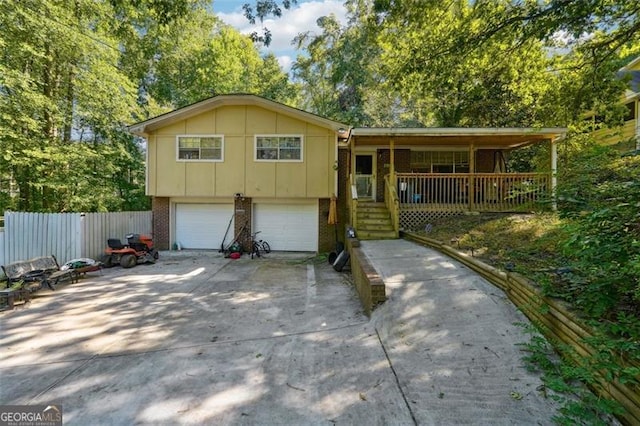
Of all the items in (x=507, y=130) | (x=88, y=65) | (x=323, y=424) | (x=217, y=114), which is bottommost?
(x=323, y=424)

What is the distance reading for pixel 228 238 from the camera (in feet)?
43.0

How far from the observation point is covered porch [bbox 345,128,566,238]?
1059cm

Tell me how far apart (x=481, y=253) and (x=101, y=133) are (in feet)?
58.7

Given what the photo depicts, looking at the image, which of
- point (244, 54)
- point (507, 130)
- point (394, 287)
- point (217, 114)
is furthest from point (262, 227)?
point (244, 54)

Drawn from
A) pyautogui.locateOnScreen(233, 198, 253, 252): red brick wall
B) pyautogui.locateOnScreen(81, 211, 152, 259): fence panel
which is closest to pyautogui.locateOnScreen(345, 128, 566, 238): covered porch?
pyautogui.locateOnScreen(233, 198, 253, 252): red brick wall

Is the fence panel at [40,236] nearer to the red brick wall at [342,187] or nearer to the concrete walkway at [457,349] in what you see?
the red brick wall at [342,187]

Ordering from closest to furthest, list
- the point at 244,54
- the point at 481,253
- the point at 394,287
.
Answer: the point at 394,287 → the point at 481,253 → the point at 244,54

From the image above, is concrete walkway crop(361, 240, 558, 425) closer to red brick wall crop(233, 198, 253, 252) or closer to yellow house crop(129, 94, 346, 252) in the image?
yellow house crop(129, 94, 346, 252)

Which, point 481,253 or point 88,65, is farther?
point 88,65

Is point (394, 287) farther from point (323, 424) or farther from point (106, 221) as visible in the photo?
point (106, 221)

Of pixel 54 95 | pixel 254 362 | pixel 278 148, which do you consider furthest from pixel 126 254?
pixel 54 95

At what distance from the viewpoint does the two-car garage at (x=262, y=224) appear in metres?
12.9

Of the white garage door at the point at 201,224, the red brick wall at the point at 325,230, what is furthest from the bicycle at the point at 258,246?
the red brick wall at the point at 325,230

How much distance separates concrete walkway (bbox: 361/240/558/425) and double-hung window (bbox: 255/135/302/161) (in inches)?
297
